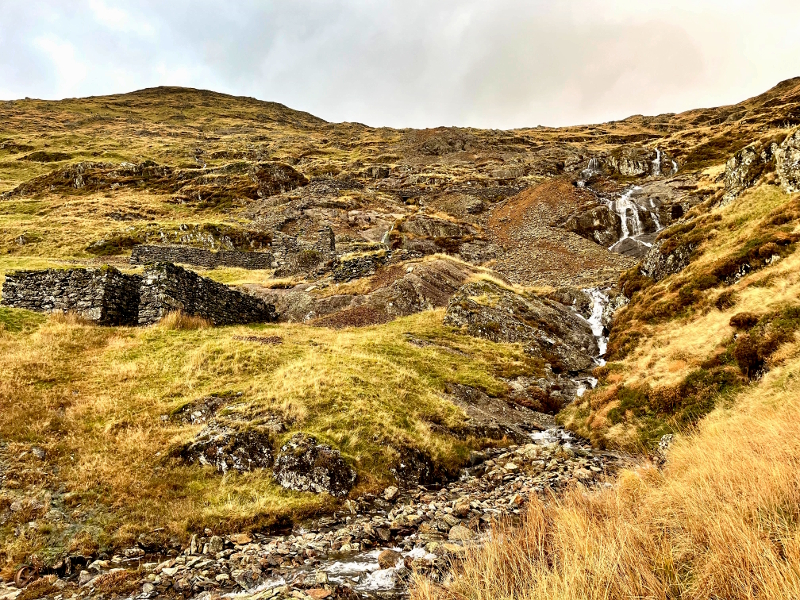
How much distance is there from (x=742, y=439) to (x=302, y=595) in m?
7.88

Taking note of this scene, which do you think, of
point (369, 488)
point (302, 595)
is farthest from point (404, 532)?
point (302, 595)

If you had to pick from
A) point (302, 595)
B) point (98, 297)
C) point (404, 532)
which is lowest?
point (404, 532)

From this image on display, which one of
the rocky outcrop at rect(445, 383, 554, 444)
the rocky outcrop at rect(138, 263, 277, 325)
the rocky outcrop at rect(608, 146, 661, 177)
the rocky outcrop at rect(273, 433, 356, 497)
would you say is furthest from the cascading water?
the rocky outcrop at rect(608, 146, 661, 177)

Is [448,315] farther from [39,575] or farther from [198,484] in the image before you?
[39,575]

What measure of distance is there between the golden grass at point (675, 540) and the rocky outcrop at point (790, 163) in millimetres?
25315

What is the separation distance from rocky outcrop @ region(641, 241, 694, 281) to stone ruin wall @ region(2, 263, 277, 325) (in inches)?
1146

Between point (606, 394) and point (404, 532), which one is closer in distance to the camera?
point (404, 532)

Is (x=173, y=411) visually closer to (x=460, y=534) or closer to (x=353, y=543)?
(x=353, y=543)

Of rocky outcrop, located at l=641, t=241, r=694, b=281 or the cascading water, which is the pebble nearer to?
the cascading water

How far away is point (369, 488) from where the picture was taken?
11.0 m

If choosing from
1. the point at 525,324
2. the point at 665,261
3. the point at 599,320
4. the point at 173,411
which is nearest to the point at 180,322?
the point at 173,411

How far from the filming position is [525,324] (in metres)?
29.5

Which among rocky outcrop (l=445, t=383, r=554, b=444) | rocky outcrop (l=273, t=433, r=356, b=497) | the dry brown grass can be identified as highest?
the dry brown grass

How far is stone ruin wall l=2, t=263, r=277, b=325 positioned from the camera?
836 inches
